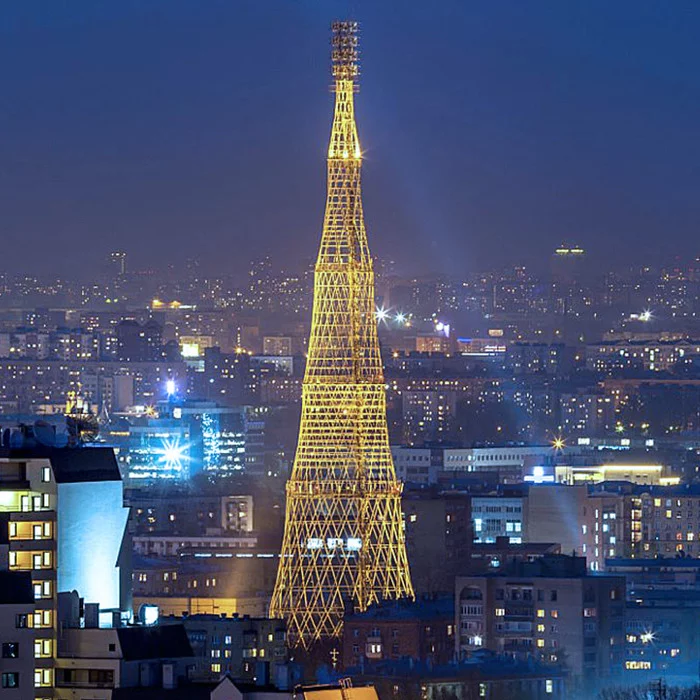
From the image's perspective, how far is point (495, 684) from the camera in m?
45.2

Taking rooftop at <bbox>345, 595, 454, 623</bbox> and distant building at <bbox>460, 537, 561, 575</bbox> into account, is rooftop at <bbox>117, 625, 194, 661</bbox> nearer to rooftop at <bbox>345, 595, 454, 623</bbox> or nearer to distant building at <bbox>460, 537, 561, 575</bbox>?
rooftop at <bbox>345, 595, 454, 623</bbox>

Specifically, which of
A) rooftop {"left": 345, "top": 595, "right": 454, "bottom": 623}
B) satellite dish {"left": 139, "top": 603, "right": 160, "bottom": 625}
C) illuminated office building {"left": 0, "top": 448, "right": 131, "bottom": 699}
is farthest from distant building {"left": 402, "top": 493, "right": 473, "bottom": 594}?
illuminated office building {"left": 0, "top": 448, "right": 131, "bottom": 699}

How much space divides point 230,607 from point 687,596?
238 inches

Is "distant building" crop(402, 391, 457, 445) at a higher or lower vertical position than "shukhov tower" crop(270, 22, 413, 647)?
higher

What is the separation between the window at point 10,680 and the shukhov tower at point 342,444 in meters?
19.9

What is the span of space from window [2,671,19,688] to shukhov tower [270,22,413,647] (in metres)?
19.9

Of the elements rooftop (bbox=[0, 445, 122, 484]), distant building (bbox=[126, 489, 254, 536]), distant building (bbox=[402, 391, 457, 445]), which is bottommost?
rooftop (bbox=[0, 445, 122, 484])

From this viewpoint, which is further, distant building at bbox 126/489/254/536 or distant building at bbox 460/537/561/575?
distant building at bbox 126/489/254/536

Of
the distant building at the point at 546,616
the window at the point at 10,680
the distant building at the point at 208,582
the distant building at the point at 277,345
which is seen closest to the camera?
the window at the point at 10,680

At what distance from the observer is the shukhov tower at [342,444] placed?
5125cm

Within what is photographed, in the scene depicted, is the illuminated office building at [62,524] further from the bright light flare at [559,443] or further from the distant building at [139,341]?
the distant building at [139,341]

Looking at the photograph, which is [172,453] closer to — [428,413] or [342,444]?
[428,413]

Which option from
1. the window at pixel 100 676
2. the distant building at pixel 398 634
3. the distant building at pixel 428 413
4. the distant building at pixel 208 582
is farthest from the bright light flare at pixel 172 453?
the window at pixel 100 676

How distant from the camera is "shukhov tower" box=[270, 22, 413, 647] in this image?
A: 5125cm
